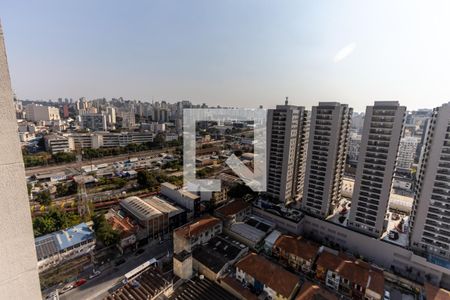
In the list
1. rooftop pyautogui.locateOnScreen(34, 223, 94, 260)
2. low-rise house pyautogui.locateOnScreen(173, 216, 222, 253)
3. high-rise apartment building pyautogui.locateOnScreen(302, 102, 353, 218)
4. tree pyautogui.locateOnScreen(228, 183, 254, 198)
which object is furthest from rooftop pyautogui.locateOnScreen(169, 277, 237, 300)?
high-rise apartment building pyautogui.locateOnScreen(302, 102, 353, 218)

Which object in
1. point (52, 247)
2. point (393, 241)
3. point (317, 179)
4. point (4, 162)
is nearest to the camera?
point (4, 162)

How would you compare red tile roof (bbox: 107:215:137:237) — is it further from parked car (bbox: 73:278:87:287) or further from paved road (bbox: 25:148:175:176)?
paved road (bbox: 25:148:175:176)

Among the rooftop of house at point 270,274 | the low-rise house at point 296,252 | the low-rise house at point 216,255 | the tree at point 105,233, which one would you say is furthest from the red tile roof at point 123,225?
the low-rise house at point 296,252

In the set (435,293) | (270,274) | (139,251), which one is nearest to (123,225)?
(139,251)

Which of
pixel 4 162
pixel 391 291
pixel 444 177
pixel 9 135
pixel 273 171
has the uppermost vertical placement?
pixel 9 135

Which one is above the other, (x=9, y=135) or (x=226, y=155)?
(x=9, y=135)

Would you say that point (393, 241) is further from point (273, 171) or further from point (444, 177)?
point (273, 171)

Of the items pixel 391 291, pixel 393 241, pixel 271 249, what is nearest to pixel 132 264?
pixel 271 249

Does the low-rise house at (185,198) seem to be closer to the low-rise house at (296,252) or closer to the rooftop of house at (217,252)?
the rooftop of house at (217,252)

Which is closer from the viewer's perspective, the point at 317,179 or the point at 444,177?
the point at 444,177

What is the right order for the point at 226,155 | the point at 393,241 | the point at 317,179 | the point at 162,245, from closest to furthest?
the point at 393,241, the point at 162,245, the point at 317,179, the point at 226,155
